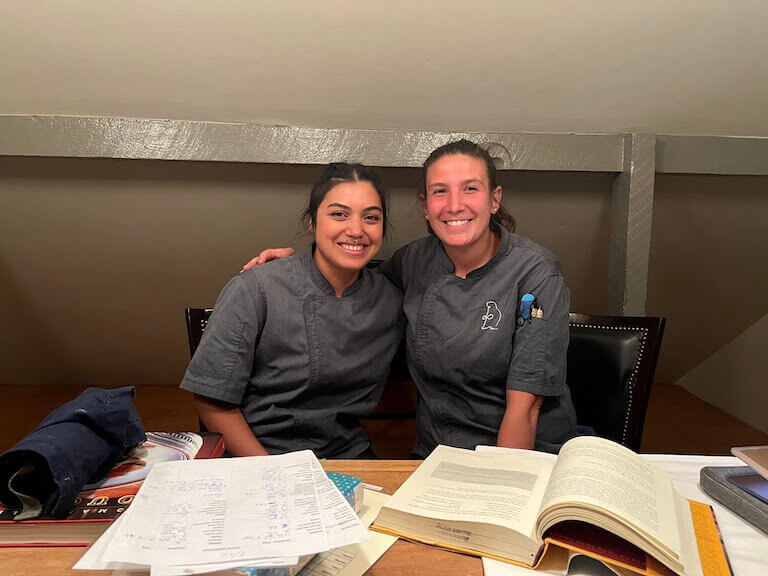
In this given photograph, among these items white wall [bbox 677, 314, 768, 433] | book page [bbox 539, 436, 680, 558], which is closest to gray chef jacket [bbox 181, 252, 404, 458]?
book page [bbox 539, 436, 680, 558]

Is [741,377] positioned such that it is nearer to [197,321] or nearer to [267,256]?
[267,256]

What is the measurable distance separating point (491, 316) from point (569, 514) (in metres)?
0.77

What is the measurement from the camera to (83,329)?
2.93 metres

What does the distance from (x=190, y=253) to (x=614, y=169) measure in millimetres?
1708

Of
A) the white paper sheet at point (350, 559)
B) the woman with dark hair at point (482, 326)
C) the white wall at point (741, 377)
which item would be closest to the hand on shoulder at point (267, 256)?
the woman with dark hair at point (482, 326)

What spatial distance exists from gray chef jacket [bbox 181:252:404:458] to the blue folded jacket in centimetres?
45

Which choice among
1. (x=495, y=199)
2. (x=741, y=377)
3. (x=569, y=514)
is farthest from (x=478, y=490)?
(x=741, y=377)

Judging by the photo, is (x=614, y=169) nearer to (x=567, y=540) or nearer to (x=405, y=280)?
(x=405, y=280)

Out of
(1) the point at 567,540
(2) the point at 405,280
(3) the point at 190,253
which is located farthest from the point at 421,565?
(3) the point at 190,253

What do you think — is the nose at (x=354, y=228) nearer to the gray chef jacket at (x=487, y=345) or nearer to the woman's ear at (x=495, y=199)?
the gray chef jacket at (x=487, y=345)

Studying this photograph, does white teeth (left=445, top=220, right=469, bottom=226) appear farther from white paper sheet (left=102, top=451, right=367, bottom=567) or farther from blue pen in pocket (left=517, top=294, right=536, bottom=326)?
white paper sheet (left=102, top=451, right=367, bottom=567)

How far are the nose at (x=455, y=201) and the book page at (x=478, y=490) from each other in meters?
0.66

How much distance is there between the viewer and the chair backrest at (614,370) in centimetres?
155

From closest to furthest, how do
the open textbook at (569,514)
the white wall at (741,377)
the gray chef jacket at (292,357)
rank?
1. the open textbook at (569,514)
2. the gray chef jacket at (292,357)
3. the white wall at (741,377)
